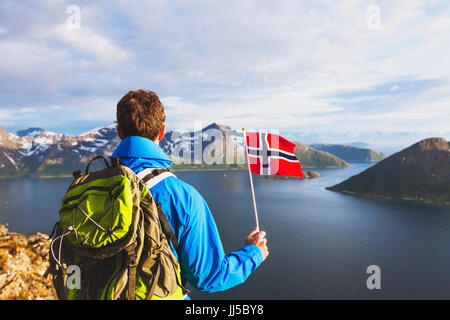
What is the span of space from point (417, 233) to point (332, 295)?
51683mm

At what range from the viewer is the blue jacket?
2.71 meters

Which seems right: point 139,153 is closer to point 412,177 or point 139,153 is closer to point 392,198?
point 392,198

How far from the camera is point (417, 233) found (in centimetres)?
7494

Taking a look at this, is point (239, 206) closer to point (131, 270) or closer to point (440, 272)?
point (440, 272)

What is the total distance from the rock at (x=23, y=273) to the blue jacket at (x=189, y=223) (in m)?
32.6

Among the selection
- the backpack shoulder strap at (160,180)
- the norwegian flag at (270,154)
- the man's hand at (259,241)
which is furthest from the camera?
the norwegian flag at (270,154)

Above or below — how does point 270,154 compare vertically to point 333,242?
above

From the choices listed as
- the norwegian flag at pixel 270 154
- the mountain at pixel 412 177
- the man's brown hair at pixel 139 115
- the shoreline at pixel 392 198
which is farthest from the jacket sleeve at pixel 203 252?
the mountain at pixel 412 177

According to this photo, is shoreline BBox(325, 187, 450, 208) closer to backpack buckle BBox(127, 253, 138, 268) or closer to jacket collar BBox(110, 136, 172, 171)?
jacket collar BBox(110, 136, 172, 171)

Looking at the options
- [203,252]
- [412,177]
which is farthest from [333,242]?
[412,177]

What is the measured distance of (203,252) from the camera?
281 cm

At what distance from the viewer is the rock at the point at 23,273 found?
27906 mm

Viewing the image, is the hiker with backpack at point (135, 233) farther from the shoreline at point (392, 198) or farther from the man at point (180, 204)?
the shoreline at point (392, 198)

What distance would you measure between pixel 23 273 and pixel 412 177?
162683 mm
